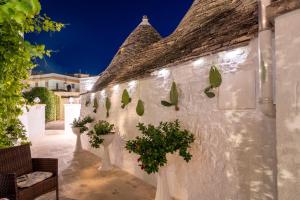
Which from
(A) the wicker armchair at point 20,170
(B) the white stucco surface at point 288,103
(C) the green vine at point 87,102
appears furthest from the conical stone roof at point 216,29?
(C) the green vine at point 87,102

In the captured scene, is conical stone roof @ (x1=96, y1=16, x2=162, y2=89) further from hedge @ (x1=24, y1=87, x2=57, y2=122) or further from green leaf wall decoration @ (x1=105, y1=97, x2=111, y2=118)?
hedge @ (x1=24, y1=87, x2=57, y2=122)

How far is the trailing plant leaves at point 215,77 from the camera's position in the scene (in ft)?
14.0

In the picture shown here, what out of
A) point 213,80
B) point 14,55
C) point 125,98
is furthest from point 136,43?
point 14,55

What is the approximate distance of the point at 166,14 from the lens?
53.3 metres

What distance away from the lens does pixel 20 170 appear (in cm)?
494

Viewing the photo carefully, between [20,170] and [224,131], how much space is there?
3.93 meters

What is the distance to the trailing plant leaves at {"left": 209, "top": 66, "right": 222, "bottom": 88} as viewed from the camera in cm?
427

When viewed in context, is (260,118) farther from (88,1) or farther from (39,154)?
(88,1)

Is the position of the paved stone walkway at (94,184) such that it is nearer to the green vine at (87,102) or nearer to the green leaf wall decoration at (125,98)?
the green leaf wall decoration at (125,98)

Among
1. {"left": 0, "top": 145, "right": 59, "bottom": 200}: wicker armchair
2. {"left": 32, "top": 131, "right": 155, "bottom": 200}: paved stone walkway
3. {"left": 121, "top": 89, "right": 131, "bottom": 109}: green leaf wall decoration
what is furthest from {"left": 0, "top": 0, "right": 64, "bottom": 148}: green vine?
{"left": 121, "top": 89, "right": 131, "bottom": 109}: green leaf wall decoration

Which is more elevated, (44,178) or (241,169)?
(241,169)

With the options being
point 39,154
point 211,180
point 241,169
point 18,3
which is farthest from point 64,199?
point 39,154

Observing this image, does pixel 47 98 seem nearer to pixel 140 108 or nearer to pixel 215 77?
pixel 140 108

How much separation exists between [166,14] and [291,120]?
177ft
